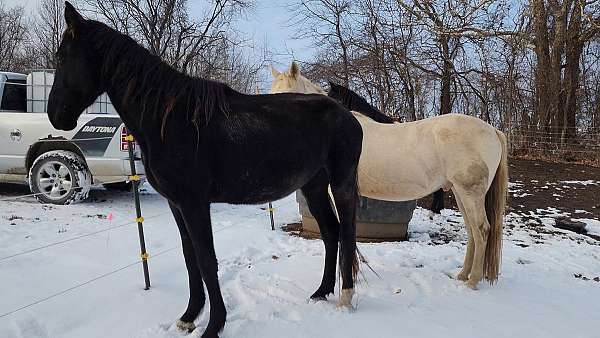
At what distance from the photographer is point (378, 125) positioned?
168 inches

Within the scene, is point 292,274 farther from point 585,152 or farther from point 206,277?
point 585,152

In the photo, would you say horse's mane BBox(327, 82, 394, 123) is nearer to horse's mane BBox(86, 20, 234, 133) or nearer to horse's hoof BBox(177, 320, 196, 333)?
horse's mane BBox(86, 20, 234, 133)

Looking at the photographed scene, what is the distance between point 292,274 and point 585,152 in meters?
15.8

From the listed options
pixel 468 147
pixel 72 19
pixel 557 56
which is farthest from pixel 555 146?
pixel 72 19

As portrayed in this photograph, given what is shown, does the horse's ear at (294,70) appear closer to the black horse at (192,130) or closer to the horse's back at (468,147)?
the horse's back at (468,147)

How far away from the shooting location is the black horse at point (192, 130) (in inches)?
94.2

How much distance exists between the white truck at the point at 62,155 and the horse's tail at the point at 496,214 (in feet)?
16.2

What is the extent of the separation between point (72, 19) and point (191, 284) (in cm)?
178

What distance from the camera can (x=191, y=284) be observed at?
2.75m

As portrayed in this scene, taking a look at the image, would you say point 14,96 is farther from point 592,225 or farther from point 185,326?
point 592,225

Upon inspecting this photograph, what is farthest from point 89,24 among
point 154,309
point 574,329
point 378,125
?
point 574,329

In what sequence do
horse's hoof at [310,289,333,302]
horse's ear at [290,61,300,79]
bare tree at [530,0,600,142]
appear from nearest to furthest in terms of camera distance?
horse's hoof at [310,289,333,302] < horse's ear at [290,61,300,79] < bare tree at [530,0,600,142]

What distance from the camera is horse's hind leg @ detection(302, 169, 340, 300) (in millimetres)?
3281

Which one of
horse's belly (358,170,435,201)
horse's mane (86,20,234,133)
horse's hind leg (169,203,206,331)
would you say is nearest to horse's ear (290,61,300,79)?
horse's belly (358,170,435,201)
